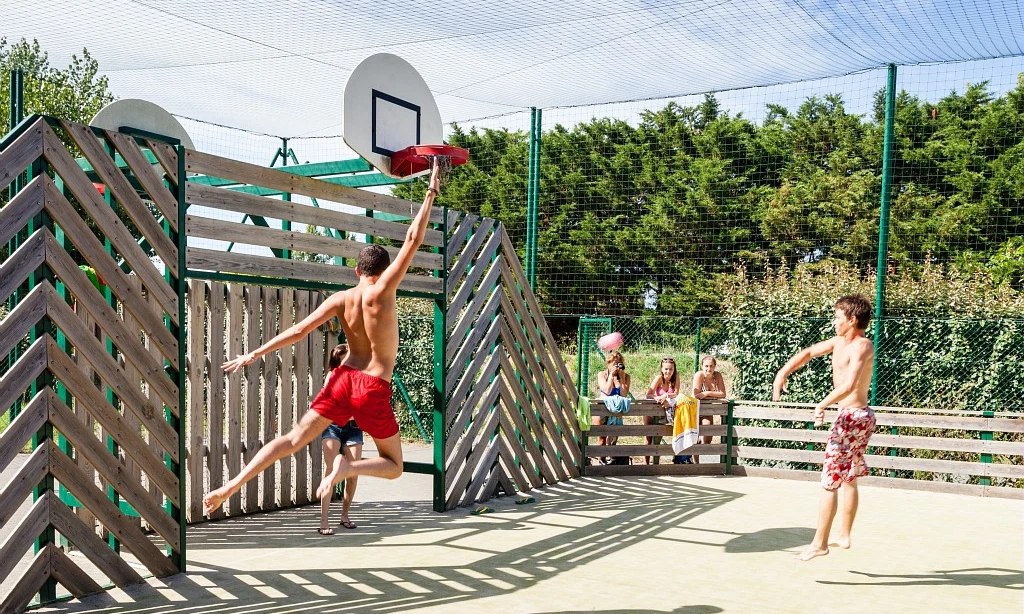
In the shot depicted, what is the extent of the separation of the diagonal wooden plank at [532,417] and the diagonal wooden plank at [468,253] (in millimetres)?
855

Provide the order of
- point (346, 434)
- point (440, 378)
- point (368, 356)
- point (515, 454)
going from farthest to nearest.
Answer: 1. point (515, 454)
2. point (440, 378)
3. point (346, 434)
4. point (368, 356)

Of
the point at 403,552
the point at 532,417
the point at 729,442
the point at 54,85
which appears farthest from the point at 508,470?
the point at 54,85

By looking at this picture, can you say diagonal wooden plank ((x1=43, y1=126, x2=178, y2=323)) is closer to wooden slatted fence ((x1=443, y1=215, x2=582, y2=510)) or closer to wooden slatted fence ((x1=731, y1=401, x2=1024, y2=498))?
wooden slatted fence ((x1=443, y1=215, x2=582, y2=510))

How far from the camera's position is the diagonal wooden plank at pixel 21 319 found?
194 inches

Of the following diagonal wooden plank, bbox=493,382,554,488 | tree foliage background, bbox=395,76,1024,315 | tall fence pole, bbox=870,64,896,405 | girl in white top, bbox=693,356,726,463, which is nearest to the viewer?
diagonal wooden plank, bbox=493,382,554,488

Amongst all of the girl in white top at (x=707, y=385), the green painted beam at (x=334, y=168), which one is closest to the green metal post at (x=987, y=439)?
the girl in white top at (x=707, y=385)

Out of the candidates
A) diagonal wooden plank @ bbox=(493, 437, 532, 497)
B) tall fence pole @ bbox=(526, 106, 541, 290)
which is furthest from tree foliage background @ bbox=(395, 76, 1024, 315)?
diagonal wooden plank @ bbox=(493, 437, 532, 497)

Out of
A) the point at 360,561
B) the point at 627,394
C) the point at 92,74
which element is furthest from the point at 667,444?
the point at 92,74

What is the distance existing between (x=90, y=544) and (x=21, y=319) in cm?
141

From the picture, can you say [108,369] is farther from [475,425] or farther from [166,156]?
[475,425]

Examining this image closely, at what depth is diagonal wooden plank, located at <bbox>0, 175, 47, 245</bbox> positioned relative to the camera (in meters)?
4.93

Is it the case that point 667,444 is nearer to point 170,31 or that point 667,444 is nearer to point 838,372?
point 838,372

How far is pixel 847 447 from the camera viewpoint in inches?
242

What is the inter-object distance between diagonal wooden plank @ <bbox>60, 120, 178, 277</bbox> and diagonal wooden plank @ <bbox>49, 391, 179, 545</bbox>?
3.95 ft
